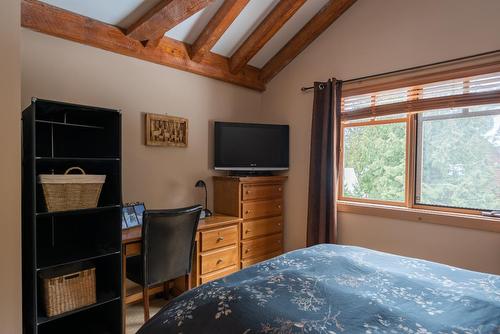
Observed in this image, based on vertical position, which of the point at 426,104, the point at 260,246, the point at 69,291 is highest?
the point at 426,104

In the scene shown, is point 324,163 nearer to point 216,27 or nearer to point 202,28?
point 216,27

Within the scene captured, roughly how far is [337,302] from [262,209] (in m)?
2.23

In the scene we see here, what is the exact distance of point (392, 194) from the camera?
9.82 feet

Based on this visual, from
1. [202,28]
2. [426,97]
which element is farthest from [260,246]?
[202,28]

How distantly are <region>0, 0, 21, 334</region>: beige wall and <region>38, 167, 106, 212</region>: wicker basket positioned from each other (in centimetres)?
17

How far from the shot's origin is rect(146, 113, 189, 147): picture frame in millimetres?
2834

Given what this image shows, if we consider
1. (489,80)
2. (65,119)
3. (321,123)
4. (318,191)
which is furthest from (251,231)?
(489,80)

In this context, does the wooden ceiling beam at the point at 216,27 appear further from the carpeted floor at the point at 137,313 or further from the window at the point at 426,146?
the carpeted floor at the point at 137,313

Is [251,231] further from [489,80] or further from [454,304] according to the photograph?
[489,80]

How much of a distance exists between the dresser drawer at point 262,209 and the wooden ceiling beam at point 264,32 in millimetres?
1522

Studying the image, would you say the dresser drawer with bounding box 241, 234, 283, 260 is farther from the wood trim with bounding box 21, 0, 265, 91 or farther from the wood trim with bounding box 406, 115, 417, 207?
the wood trim with bounding box 21, 0, 265, 91

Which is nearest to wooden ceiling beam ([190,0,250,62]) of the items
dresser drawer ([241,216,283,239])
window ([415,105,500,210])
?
dresser drawer ([241,216,283,239])

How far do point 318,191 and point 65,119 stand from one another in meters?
2.39

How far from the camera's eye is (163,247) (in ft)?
7.47
